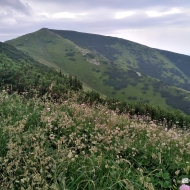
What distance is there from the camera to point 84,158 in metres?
4.39

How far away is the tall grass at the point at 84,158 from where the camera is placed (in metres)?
3.64

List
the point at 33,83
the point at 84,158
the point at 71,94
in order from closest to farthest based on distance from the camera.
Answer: the point at 84,158
the point at 71,94
the point at 33,83

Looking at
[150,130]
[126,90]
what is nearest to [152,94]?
[126,90]

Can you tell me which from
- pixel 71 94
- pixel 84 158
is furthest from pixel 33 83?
pixel 84 158

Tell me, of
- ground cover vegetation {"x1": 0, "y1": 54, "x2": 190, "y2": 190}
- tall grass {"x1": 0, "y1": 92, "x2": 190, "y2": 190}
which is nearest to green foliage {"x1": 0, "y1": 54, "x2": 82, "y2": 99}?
ground cover vegetation {"x1": 0, "y1": 54, "x2": 190, "y2": 190}

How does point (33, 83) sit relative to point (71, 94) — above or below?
below

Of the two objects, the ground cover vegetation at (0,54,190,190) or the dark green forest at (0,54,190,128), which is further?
the dark green forest at (0,54,190,128)

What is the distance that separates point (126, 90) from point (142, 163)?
194409mm

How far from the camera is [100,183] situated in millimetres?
3691

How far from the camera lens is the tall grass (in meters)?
3.64

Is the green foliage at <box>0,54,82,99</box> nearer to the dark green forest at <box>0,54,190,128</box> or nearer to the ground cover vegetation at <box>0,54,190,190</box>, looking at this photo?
the dark green forest at <box>0,54,190,128</box>

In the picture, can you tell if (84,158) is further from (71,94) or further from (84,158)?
(71,94)

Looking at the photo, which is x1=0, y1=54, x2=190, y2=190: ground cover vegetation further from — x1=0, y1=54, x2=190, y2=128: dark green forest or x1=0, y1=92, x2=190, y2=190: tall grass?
x1=0, y1=54, x2=190, y2=128: dark green forest

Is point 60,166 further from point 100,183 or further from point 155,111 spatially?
point 155,111
